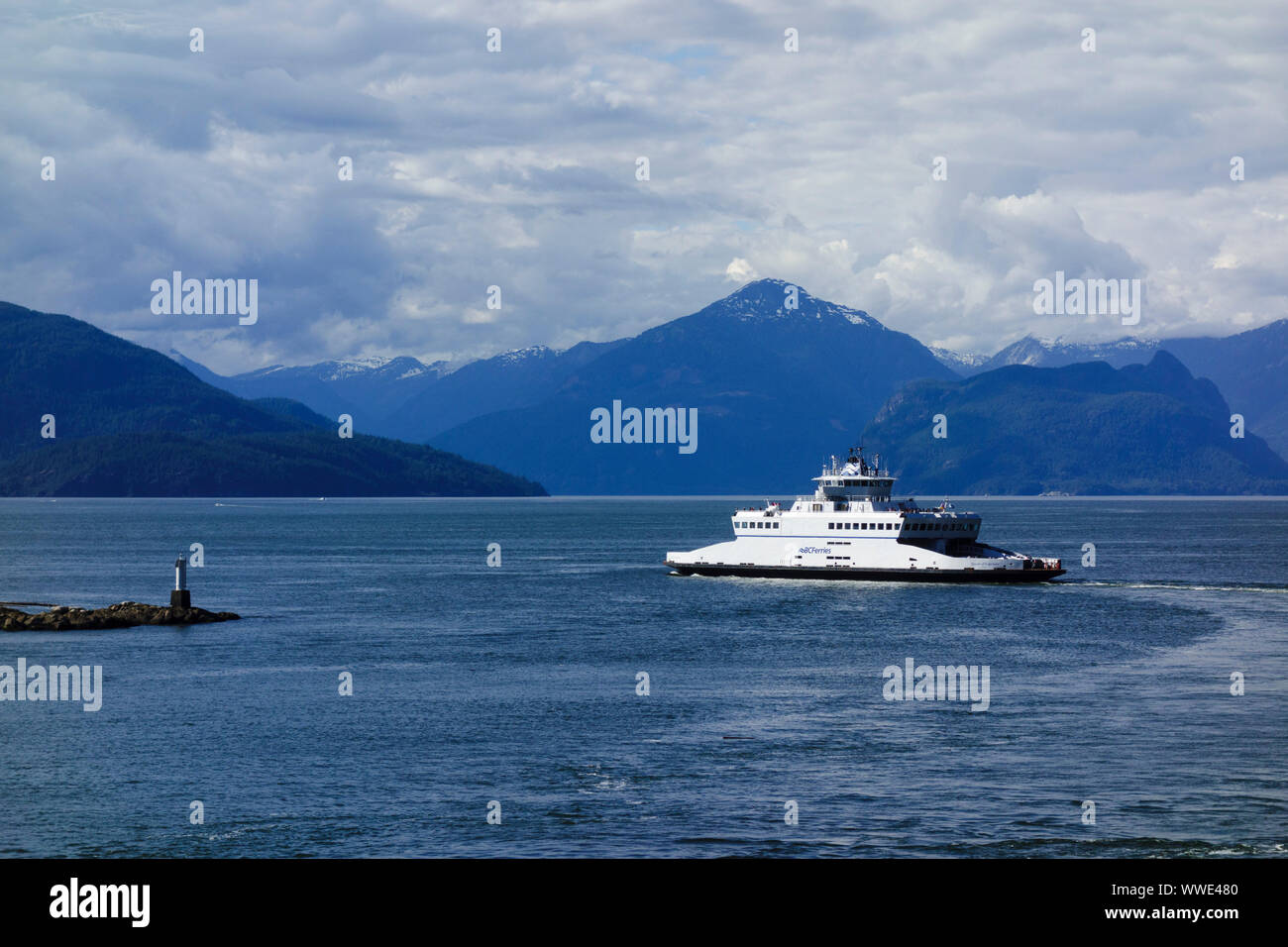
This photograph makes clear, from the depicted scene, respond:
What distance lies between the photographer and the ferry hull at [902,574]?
362ft

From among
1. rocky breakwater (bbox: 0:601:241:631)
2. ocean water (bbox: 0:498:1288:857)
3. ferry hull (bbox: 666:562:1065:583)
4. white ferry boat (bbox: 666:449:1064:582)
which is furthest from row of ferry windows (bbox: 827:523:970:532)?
rocky breakwater (bbox: 0:601:241:631)

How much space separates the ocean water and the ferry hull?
9.79 metres

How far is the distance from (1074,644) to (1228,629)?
12.6 m

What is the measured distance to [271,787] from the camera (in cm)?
3981

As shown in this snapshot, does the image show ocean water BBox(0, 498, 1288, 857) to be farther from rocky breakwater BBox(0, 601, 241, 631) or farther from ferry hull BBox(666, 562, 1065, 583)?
ferry hull BBox(666, 562, 1065, 583)

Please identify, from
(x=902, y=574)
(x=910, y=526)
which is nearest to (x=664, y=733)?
(x=902, y=574)

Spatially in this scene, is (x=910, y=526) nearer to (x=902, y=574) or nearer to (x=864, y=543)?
(x=864, y=543)

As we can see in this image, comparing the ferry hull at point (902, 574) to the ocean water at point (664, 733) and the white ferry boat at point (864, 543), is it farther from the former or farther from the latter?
the ocean water at point (664, 733)

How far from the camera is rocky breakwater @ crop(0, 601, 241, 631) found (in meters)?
82.1

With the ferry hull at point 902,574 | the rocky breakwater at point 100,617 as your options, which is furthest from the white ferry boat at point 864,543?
the rocky breakwater at point 100,617

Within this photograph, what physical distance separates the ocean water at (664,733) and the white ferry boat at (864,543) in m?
10.3

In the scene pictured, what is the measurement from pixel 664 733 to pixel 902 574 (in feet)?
221

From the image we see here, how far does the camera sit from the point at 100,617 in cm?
8388
